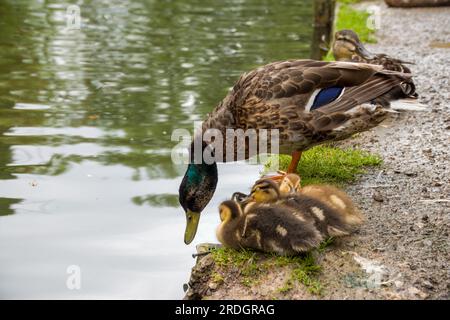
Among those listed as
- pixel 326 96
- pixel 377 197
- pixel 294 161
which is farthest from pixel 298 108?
pixel 377 197

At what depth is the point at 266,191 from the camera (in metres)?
4.29

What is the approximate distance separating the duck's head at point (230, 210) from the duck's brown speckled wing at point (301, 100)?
89 centimetres

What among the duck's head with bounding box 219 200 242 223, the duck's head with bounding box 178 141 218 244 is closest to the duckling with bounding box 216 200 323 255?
the duck's head with bounding box 219 200 242 223

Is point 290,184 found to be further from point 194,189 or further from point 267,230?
point 267,230

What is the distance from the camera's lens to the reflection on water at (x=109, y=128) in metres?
4.67

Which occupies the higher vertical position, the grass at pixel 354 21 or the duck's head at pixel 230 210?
the duck's head at pixel 230 210

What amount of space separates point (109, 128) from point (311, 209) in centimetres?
372

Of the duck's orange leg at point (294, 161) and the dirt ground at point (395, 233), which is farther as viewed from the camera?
the duck's orange leg at point (294, 161)

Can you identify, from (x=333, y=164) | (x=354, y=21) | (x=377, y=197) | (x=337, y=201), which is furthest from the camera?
(x=354, y=21)

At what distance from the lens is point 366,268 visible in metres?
3.86

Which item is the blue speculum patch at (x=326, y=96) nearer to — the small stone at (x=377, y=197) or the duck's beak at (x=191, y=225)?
the small stone at (x=377, y=197)

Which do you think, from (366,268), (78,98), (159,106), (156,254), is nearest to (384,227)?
(366,268)

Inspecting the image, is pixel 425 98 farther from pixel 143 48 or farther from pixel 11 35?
pixel 11 35

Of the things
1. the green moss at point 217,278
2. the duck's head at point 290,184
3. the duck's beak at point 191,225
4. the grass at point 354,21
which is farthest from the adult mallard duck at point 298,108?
the grass at point 354,21
